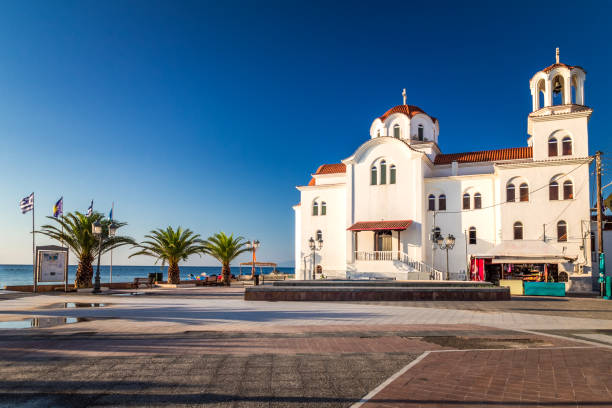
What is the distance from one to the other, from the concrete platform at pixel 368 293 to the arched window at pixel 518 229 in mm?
13834

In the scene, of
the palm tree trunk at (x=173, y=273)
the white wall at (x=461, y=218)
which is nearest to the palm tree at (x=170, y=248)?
the palm tree trunk at (x=173, y=273)

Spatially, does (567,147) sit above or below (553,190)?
above

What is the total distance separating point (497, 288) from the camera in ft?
63.2

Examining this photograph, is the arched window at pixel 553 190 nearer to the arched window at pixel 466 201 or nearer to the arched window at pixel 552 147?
the arched window at pixel 552 147

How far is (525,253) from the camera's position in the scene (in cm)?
2877

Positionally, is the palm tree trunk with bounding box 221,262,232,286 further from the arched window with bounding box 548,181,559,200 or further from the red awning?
the arched window with bounding box 548,181,559,200

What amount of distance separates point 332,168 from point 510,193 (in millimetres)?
15671

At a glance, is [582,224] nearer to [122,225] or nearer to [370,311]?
[370,311]

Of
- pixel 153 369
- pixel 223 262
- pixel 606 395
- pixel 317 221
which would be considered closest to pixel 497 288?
pixel 606 395

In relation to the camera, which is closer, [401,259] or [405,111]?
[401,259]

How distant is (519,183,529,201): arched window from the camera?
31.8m

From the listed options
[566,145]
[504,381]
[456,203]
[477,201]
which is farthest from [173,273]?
[504,381]

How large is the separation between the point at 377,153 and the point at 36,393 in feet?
109

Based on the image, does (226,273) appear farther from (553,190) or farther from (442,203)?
(553,190)
